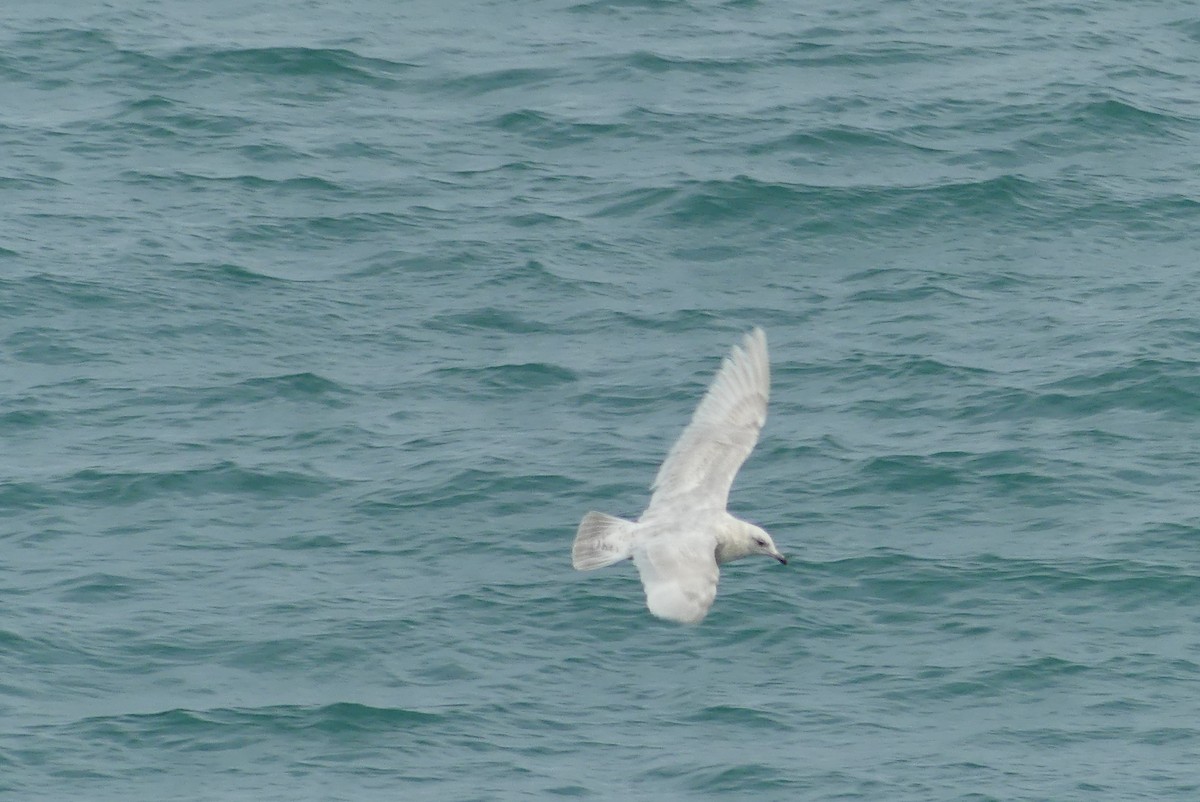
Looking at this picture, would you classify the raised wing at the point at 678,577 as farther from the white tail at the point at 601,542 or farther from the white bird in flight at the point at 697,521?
the white tail at the point at 601,542

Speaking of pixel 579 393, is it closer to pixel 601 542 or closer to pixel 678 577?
pixel 601 542

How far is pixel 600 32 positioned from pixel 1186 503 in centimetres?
1350

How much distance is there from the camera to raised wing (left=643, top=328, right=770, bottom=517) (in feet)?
64.0

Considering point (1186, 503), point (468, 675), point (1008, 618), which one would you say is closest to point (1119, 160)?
point (1186, 503)

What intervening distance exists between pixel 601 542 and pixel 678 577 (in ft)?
3.59

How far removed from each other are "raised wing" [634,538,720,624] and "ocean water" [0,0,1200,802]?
13.4 ft

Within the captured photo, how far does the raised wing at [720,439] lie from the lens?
19500 mm

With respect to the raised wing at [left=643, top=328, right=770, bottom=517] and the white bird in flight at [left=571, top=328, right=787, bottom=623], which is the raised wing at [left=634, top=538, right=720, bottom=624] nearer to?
the white bird in flight at [left=571, top=328, right=787, bottom=623]

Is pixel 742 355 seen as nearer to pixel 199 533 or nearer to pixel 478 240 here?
pixel 199 533

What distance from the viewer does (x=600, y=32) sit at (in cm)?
3566

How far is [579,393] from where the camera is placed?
88.1 ft

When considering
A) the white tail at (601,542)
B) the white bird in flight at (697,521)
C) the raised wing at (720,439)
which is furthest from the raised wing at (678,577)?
the raised wing at (720,439)

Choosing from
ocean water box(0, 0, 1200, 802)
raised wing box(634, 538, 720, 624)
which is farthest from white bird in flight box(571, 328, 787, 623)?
ocean water box(0, 0, 1200, 802)

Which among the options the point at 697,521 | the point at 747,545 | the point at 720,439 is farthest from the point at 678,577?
the point at 720,439
